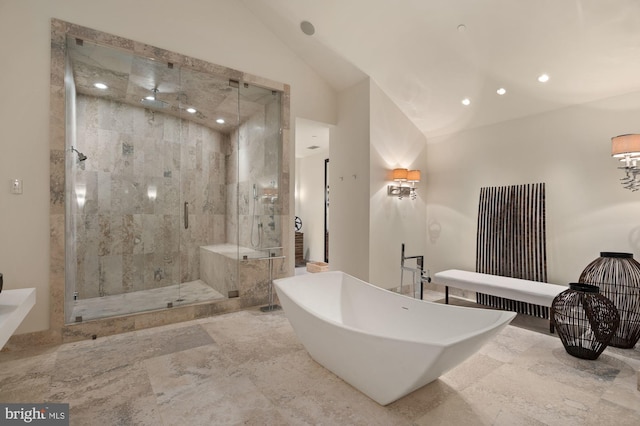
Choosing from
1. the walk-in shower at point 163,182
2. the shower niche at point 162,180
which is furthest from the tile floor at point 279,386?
the walk-in shower at point 163,182

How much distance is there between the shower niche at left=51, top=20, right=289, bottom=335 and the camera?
3.20 m

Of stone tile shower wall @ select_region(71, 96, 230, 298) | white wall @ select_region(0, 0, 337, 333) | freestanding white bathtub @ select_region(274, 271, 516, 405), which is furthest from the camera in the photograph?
stone tile shower wall @ select_region(71, 96, 230, 298)

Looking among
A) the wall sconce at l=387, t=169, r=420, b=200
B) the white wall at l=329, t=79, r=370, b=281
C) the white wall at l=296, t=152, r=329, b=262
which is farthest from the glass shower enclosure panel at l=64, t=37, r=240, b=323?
the white wall at l=296, t=152, r=329, b=262

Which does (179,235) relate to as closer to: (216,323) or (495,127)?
(216,323)

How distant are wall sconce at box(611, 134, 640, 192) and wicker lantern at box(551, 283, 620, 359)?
1245mm

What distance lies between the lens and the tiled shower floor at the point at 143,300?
10.5 ft

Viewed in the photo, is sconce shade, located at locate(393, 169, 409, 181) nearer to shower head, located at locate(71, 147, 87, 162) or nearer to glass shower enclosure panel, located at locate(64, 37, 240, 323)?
glass shower enclosure panel, located at locate(64, 37, 240, 323)

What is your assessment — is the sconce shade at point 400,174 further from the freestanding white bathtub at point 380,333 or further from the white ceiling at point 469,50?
the freestanding white bathtub at point 380,333

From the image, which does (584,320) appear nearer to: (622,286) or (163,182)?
(622,286)

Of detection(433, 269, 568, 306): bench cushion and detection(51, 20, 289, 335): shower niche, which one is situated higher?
detection(51, 20, 289, 335): shower niche

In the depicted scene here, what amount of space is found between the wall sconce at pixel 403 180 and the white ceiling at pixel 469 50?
88 cm

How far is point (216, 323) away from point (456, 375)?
2.40 meters

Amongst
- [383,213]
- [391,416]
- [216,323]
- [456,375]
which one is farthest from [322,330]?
[383,213]

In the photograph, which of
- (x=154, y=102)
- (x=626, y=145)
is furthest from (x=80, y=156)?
(x=626, y=145)
